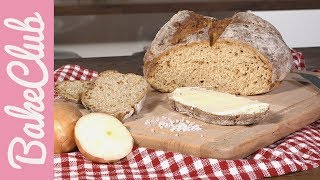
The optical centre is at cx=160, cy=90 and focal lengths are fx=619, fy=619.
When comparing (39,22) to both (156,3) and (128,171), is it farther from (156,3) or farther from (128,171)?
(156,3)

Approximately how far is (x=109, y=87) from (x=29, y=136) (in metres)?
1.02

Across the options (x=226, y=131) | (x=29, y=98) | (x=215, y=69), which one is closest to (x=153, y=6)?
(x=215, y=69)


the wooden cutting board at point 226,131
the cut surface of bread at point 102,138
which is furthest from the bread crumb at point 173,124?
the cut surface of bread at point 102,138

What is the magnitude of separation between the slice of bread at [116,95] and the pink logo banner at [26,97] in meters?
0.86

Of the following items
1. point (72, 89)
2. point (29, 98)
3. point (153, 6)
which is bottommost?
point (153, 6)

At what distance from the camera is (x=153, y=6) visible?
2.76 meters

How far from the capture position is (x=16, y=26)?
47 centimetres

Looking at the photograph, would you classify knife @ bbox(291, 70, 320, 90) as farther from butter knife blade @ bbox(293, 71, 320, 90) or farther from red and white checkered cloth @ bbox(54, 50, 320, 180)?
red and white checkered cloth @ bbox(54, 50, 320, 180)

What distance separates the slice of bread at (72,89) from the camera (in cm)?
152

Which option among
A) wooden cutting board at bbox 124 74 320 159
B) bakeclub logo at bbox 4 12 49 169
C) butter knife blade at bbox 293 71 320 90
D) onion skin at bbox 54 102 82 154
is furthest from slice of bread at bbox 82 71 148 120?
bakeclub logo at bbox 4 12 49 169

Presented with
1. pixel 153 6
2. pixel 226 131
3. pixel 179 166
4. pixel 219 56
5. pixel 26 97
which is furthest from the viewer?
pixel 153 6

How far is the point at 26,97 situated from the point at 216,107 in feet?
2.96

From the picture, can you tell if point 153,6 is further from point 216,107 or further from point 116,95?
point 216,107

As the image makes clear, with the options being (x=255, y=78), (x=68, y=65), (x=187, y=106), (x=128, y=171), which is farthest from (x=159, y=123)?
(x=68, y=65)
